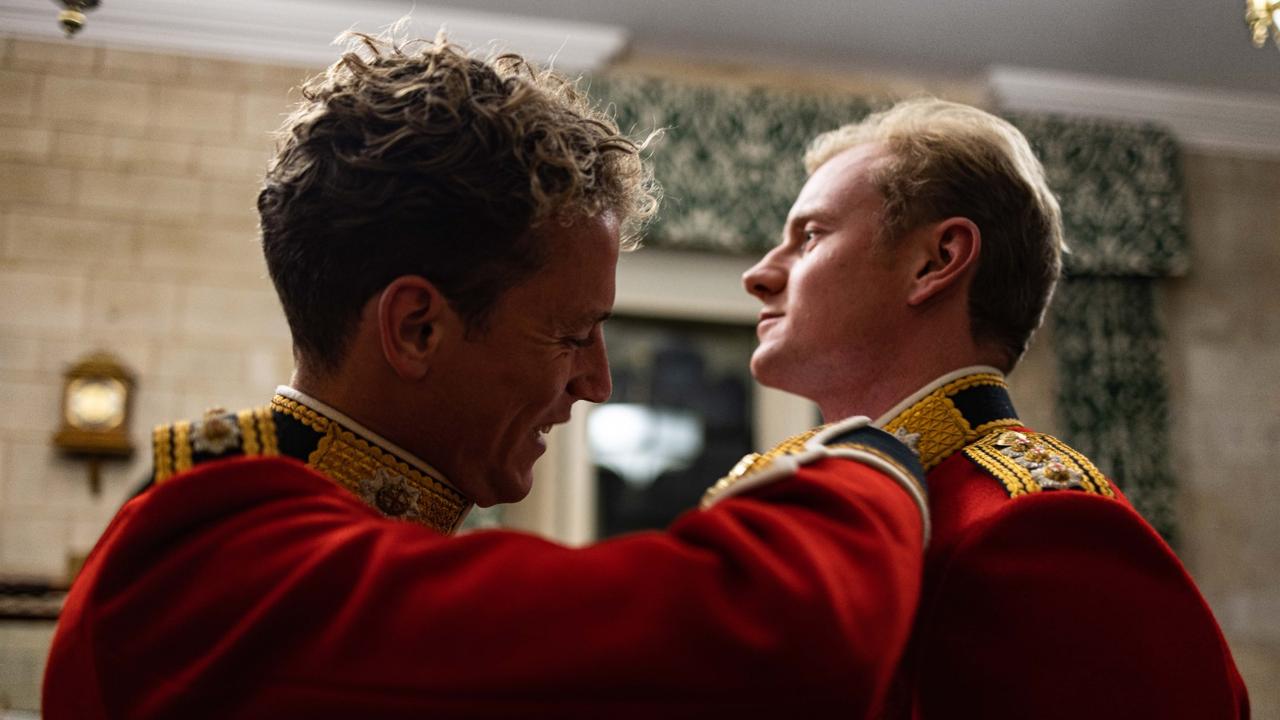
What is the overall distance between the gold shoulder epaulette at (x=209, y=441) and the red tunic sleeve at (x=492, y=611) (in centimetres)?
5

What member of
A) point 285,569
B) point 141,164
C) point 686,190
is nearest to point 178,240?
point 141,164

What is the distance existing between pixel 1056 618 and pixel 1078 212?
457cm

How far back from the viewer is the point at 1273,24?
84.0 inches

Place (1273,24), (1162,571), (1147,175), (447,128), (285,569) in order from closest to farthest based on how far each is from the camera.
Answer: (285,569), (447,128), (1162,571), (1273,24), (1147,175)

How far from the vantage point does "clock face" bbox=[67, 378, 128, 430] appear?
441cm

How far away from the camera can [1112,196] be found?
18.0 ft

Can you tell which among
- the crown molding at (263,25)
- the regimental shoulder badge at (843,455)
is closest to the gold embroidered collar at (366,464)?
the regimental shoulder badge at (843,455)

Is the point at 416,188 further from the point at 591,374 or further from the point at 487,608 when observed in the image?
the point at 487,608

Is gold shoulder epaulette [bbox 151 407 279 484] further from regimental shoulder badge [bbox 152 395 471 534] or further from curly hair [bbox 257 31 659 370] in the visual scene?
curly hair [bbox 257 31 659 370]

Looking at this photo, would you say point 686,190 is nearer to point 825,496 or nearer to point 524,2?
point 524,2

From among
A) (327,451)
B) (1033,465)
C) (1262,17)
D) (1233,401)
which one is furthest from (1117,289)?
(327,451)

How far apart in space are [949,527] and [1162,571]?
23 centimetres

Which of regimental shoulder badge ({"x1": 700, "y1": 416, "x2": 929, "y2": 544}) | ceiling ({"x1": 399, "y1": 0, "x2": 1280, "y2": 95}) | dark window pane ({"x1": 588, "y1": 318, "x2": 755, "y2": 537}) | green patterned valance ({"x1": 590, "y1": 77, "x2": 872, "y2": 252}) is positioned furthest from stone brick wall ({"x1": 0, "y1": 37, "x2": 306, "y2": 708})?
regimental shoulder badge ({"x1": 700, "y1": 416, "x2": 929, "y2": 544})

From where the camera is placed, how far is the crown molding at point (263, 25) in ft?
15.6
